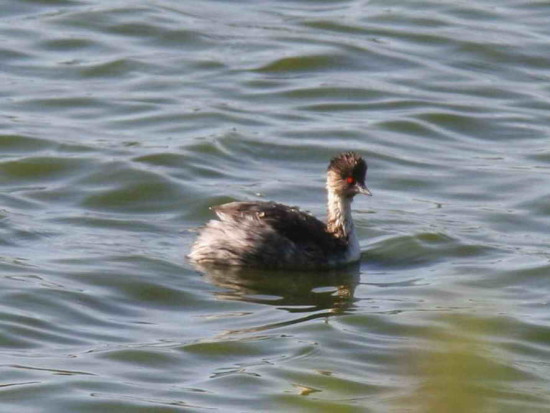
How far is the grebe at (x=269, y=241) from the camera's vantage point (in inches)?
448

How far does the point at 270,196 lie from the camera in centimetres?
1325

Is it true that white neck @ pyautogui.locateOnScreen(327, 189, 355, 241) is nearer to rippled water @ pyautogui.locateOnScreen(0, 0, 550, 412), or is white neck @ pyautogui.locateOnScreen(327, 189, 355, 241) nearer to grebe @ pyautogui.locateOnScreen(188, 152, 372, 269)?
grebe @ pyautogui.locateOnScreen(188, 152, 372, 269)

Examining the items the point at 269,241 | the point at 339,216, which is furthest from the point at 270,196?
the point at 269,241

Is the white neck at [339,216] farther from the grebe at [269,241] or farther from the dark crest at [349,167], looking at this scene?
the dark crest at [349,167]

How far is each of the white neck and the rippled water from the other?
337 millimetres

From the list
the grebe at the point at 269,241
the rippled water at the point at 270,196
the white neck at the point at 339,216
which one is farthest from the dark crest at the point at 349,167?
the rippled water at the point at 270,196

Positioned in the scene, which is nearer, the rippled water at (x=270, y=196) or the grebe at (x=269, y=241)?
the rippled water at (x=270, y=196)

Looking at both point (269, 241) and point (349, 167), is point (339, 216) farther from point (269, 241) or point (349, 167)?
point (269, 241)

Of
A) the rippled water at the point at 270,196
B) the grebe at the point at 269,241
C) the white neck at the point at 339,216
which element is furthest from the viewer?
the white neck at the point at 339,216

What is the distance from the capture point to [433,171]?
47.0 ft

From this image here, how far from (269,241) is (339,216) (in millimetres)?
810

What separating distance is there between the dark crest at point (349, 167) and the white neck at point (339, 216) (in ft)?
0.64

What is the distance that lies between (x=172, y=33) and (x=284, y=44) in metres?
1.38

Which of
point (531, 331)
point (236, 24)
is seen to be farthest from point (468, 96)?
point (531, 331)
